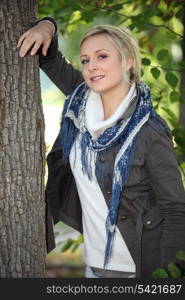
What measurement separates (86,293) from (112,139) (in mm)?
844

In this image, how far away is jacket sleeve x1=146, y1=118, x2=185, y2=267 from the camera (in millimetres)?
3020

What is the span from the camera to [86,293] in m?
2.75

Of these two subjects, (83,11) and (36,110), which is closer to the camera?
(36,110)

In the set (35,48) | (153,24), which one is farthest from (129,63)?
(153,24)

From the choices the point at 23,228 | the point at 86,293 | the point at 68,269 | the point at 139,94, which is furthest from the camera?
the point at 68,269

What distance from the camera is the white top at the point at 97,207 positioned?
125 inches

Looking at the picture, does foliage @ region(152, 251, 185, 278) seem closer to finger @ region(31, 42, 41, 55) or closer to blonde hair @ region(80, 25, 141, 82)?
blonde hair @ region(80, 25, 141, 82)

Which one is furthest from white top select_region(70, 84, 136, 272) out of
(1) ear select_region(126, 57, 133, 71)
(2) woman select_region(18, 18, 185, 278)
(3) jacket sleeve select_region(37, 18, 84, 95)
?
(3) jacket sleeve select_region(37, 18, 84, 95)

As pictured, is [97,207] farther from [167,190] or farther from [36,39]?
[36,39]

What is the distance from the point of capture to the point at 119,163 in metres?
3.11

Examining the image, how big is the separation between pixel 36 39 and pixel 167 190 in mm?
1048

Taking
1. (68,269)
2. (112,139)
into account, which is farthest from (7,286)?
(68,269)

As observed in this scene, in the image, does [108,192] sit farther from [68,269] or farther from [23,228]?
[68,269]

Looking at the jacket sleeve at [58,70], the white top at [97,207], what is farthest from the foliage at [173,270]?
the jacket sleeve at [58,70]
